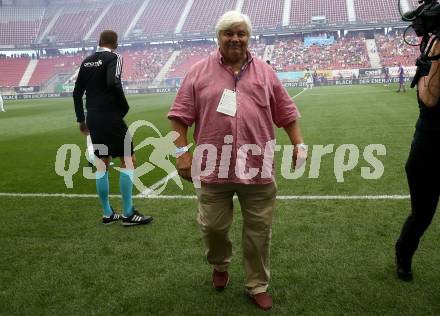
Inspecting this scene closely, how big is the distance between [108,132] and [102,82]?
516 mm

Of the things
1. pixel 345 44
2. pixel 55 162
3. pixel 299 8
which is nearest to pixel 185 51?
pixel 299 8

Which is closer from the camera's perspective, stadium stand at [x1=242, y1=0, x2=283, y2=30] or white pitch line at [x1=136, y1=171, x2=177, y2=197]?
white pitch line at [x1=136, y1=171, x2=177, y2=197]

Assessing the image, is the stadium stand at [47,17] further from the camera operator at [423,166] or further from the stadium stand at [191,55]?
the camera operator at [423,166]

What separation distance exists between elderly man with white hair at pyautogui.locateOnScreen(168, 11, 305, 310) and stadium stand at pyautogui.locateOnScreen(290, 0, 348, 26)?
2203 inches

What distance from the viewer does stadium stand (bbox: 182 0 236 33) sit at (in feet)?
198

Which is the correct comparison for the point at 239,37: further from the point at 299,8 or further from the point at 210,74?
the point at 299,8

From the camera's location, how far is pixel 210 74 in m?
2.96

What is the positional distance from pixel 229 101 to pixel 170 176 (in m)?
4.54

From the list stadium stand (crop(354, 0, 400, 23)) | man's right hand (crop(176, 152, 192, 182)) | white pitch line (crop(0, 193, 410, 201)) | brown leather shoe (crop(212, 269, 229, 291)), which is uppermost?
stadium stand (crop(354, 0, 400, 23))

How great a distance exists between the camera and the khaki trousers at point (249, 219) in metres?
3.12

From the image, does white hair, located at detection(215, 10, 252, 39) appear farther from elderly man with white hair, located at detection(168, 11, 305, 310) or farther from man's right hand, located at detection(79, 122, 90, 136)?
man's right hand, located at detection(79, 122, 90, 136)

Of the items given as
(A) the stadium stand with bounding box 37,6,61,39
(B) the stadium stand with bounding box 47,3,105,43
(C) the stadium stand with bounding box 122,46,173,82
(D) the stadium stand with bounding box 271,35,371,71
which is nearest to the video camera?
(D) the stadium stand with bounding box 271,35,371,71

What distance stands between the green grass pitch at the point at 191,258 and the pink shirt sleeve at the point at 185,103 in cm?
132

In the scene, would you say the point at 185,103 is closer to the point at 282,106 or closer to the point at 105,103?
the point at 282,106
